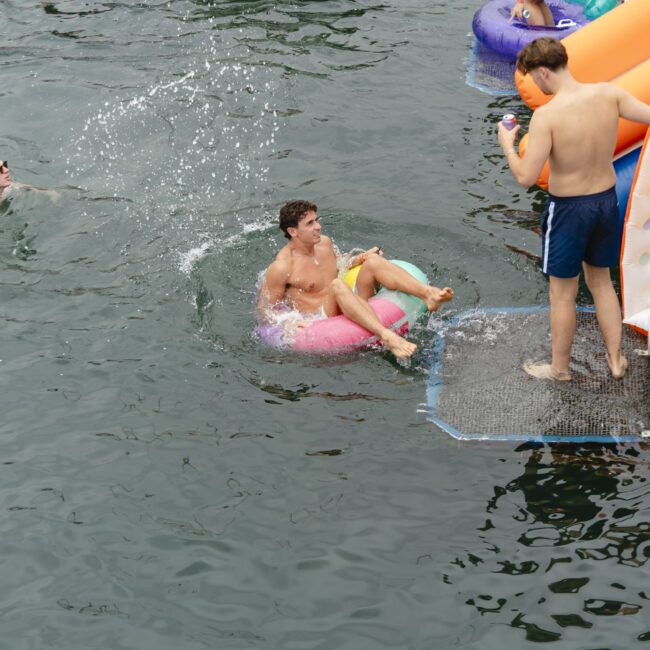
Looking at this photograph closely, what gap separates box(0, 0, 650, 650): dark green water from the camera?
17.3ft

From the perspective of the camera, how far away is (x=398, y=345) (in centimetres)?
702

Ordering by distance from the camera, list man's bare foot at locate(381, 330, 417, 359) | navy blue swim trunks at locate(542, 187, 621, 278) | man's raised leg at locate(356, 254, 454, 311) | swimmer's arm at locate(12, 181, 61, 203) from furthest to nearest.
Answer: swimmer's arm at locate(12, 181, 61, 203)
man's raised leg at locate(356, 254, 454, 311)
man's bare foot at locate(381, 330, 417, 359)
navy blue swim trunks at locate(542, 187, 621, 278)

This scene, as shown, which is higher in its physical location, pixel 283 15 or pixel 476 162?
pixel 283 15

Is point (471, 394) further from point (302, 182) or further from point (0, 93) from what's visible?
point (0, 93)

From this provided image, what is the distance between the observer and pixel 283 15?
14125 millimetres

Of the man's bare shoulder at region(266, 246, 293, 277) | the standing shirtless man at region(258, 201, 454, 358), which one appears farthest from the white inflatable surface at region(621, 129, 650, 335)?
the man's bare shoulder at region(266, 246, 293, 277)

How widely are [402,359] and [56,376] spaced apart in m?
2.58

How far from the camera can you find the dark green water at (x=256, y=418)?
5.27m

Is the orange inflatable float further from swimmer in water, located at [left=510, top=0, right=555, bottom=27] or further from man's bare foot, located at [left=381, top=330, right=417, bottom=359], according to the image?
swimmer in water, located at [left=510, top=0, right=555, bottom=27]

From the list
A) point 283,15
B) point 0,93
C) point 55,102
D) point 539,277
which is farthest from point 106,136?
point 539,277

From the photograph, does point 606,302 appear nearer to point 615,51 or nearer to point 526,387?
point 526,387

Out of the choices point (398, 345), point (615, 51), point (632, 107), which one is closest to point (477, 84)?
point (615, 51)

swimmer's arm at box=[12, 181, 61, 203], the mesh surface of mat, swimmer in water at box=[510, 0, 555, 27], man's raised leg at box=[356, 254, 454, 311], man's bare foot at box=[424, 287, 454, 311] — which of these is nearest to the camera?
the mesh surface of mat

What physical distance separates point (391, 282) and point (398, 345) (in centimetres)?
62
